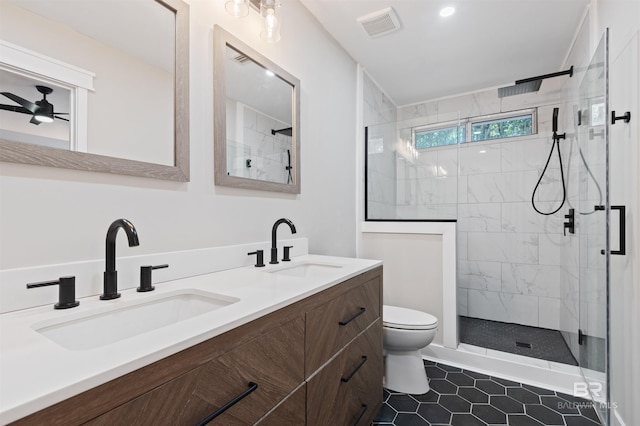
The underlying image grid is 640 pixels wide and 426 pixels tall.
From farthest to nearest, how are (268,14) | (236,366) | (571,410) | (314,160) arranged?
1. (314,160)
2. (571,410)
3. (268,14)
4. (236,366)

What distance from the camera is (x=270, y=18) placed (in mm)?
1532

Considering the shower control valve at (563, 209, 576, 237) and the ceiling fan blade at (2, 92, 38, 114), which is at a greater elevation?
the ceiling fan blade at (2, 92, 38, 114)

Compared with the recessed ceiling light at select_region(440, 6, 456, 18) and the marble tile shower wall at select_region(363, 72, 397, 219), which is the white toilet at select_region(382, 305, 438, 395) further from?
the recessed ceiling light at select_region(440, 6, 456, 18)

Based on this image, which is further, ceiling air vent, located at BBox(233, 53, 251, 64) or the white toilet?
the white toilet

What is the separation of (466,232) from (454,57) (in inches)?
69.7

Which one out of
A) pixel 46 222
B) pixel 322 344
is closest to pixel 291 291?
pixel 322 344

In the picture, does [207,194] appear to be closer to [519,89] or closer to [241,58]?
[241,58]

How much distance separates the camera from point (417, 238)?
2498mm

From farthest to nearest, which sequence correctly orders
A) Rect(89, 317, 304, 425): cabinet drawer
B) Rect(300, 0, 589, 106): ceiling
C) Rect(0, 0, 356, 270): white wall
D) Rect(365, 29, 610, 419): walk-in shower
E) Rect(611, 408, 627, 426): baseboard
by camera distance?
Rect(365, 29, 610, 419): walk-in shower
Rect(300, 0, 589, 106): ceiling
Rect(611, 408, 627, 426): baseboard
Rect(0, 0, 356, 270): white wall
Rect(89, 317, 304, 425): cabinet drawer

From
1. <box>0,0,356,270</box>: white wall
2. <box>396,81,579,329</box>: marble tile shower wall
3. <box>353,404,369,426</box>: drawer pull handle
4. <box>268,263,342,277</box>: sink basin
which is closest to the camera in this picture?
<box>0,0,356,270</box>: white wall

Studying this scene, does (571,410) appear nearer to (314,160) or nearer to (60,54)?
(314,160)

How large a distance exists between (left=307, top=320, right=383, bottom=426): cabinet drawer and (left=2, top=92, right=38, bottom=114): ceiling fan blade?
119 cm

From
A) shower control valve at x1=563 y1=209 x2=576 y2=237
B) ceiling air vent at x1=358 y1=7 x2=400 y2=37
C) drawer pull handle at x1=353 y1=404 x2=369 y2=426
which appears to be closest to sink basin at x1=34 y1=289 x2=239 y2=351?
drawer pull handle at x1=353 y1=404 x2=369 y2=426

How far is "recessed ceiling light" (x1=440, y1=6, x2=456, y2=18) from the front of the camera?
206 centimetres
